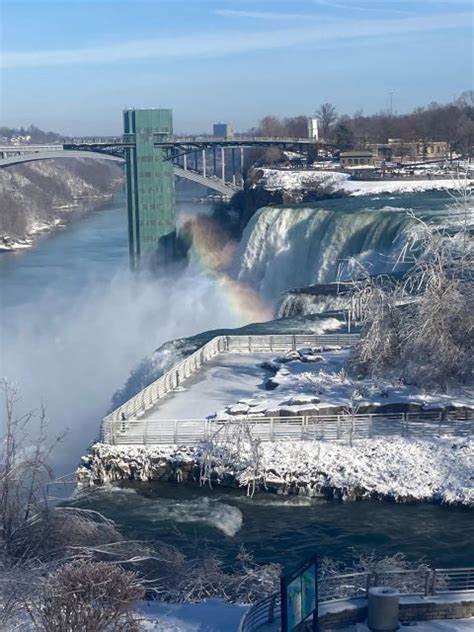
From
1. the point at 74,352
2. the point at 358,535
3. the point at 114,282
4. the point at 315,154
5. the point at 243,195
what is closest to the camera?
the point at 358,535

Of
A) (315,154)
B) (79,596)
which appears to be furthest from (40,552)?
(315,154)

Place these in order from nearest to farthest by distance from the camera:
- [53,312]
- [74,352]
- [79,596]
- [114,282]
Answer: [79,596]
[74,352]
[53,312]
[114,282]

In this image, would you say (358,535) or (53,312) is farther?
(53,312)

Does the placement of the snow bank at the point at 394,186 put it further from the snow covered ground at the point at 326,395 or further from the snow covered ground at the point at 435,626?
the snow covered ground at the point at 435,626

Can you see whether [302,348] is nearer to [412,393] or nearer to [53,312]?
[412,393]

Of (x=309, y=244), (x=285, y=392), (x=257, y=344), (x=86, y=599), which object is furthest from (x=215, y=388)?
(x=309, y=244)

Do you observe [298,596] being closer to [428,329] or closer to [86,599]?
[86,599]

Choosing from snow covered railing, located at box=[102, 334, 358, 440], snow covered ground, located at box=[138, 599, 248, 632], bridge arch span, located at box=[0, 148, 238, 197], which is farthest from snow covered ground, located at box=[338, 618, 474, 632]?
bridge arch span, located at box=[0, 148, 238, 197]
